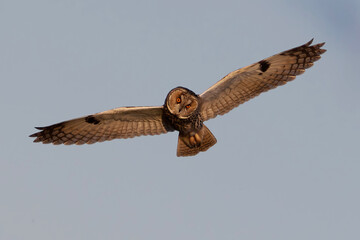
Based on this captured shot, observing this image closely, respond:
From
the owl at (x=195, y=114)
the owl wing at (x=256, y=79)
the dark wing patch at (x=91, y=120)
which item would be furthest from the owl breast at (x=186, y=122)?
the dark wing patch at (x=91, y=120)

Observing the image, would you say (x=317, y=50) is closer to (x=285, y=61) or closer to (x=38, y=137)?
(x=285, y=61)

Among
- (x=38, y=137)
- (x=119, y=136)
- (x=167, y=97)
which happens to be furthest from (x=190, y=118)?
(x=38, y=137)

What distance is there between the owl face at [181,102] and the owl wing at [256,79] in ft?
2.05

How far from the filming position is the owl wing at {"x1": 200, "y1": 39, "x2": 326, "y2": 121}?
72.0 ft

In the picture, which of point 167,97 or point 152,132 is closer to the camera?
point 167,97

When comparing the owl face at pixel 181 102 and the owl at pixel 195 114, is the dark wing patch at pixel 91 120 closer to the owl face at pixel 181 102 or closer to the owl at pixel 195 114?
the owl at pixel 195 114

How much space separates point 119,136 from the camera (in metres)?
22.7

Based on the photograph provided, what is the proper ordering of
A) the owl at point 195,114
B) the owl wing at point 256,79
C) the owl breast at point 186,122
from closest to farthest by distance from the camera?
the owl breast at point 186,122, the owl at point 195,114, the owl wing at point 256,79

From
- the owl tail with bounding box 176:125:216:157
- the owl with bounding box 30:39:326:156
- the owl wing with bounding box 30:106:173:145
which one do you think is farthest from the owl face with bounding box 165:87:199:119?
the owl wing with bounding box 30:106:173:145

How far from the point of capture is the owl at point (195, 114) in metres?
21.8

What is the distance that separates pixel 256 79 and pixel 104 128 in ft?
12.8

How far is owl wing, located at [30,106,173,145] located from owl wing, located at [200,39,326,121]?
1.29m

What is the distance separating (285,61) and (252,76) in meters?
0.87

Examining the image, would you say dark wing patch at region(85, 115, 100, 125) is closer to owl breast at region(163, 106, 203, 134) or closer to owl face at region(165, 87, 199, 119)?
owl breast at region(163, 106, 203, 134)
